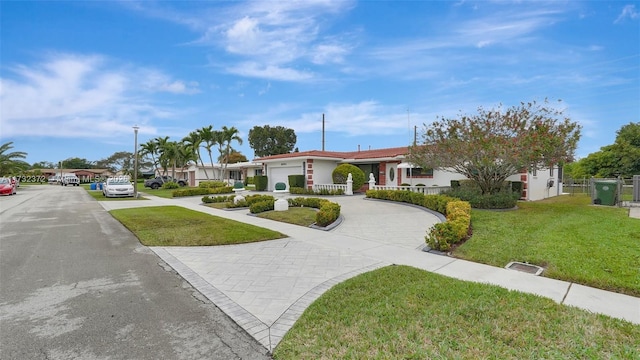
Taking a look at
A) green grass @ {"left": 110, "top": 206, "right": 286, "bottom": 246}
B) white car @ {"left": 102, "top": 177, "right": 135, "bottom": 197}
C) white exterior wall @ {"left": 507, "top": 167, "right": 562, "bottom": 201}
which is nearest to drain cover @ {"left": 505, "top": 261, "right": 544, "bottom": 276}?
green grass @ {"left": 110, "top": 206, "right": 286, "bottom": 246}

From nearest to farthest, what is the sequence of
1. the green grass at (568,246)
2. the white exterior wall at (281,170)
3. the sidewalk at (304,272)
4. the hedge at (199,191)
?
1. the sidewalk at (304,272)
2. the green grass at (568,246)
3. the hedge at (199,191)
4. the white exterior wall at (281,170)

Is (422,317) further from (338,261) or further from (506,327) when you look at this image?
(338,261)

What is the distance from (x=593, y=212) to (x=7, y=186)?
1512 inches

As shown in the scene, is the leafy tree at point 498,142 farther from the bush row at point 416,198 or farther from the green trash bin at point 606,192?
the green trash bin at point 606,192

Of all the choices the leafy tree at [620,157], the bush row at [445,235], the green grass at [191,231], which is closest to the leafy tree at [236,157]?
the green grass at [191,231]

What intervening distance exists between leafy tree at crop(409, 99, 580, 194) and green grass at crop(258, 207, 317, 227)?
5.87 metres

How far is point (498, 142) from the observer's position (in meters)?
11.0

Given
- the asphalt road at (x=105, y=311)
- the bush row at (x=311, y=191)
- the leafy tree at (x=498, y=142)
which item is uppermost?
the leafy tree at (x=498, y=142)

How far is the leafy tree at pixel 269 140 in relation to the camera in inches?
2109

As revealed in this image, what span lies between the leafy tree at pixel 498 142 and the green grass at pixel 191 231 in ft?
26.4

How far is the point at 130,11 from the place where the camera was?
1027 cm

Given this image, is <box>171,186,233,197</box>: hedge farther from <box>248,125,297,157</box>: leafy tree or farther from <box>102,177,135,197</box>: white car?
<box>248,125,297,157</box>: leafy tree

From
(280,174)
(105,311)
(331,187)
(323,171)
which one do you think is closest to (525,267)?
(105,311)

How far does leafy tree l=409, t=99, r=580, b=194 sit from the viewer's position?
→ 35.4 ft
